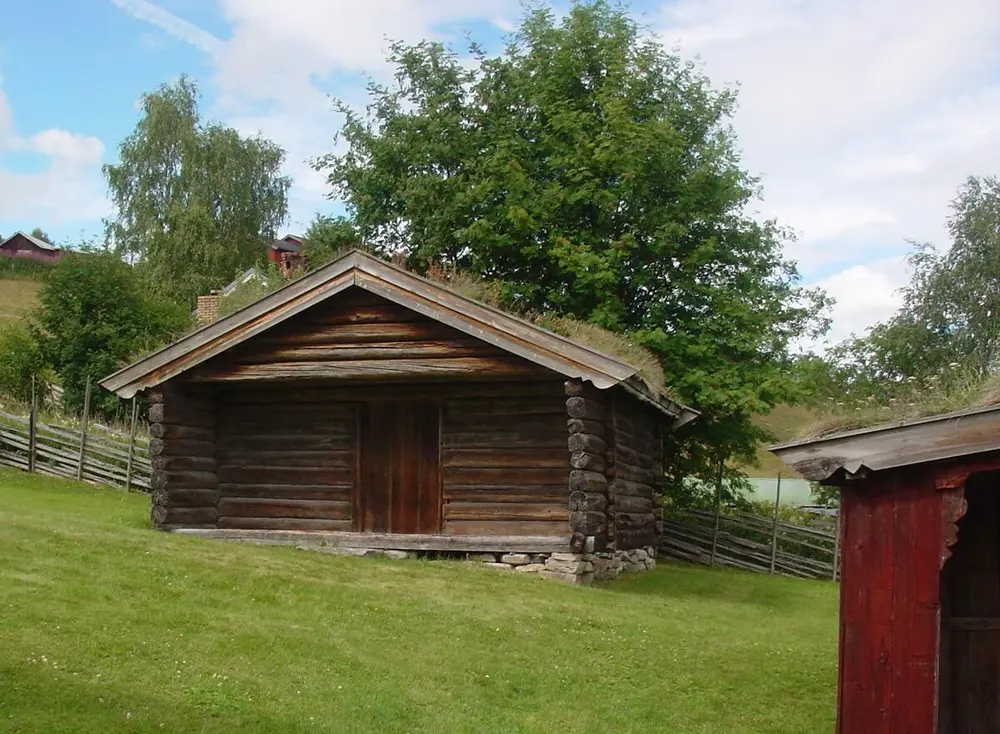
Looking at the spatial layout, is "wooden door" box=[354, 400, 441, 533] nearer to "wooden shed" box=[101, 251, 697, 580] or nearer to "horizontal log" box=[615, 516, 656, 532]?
"wooden shed" box=[101, 251, 697, 580]

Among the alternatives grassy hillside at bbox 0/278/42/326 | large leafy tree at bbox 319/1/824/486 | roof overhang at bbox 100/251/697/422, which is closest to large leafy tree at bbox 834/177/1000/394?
large leafy tree at bbox 319/1/824/486

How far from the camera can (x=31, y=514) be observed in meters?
18.0

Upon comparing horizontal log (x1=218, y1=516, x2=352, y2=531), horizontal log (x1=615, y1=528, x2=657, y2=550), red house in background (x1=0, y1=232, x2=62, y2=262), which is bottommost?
horizontal log (x1=615, y1=528, x2=657, y2=550)

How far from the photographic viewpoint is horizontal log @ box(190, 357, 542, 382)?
16891 mm

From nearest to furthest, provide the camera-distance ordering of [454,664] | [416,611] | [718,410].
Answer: [454,664]
[416,611]
[718,410]

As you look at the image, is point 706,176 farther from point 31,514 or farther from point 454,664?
point 454,664

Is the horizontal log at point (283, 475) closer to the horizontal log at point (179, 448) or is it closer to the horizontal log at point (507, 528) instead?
the horizontal log at point (179, 448)

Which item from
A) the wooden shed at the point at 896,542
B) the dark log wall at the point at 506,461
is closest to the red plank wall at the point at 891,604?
the wooden shed at the point at 896,542

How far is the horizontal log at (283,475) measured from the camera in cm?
1899

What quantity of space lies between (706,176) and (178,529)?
52.6ft

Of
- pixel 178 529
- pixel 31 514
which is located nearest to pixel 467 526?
pixel 178 529

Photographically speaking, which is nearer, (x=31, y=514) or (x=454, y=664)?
(x=454, y=664)

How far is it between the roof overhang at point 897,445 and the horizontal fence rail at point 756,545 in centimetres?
1880

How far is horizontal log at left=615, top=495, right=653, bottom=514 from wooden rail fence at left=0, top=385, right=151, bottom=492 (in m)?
12.5
